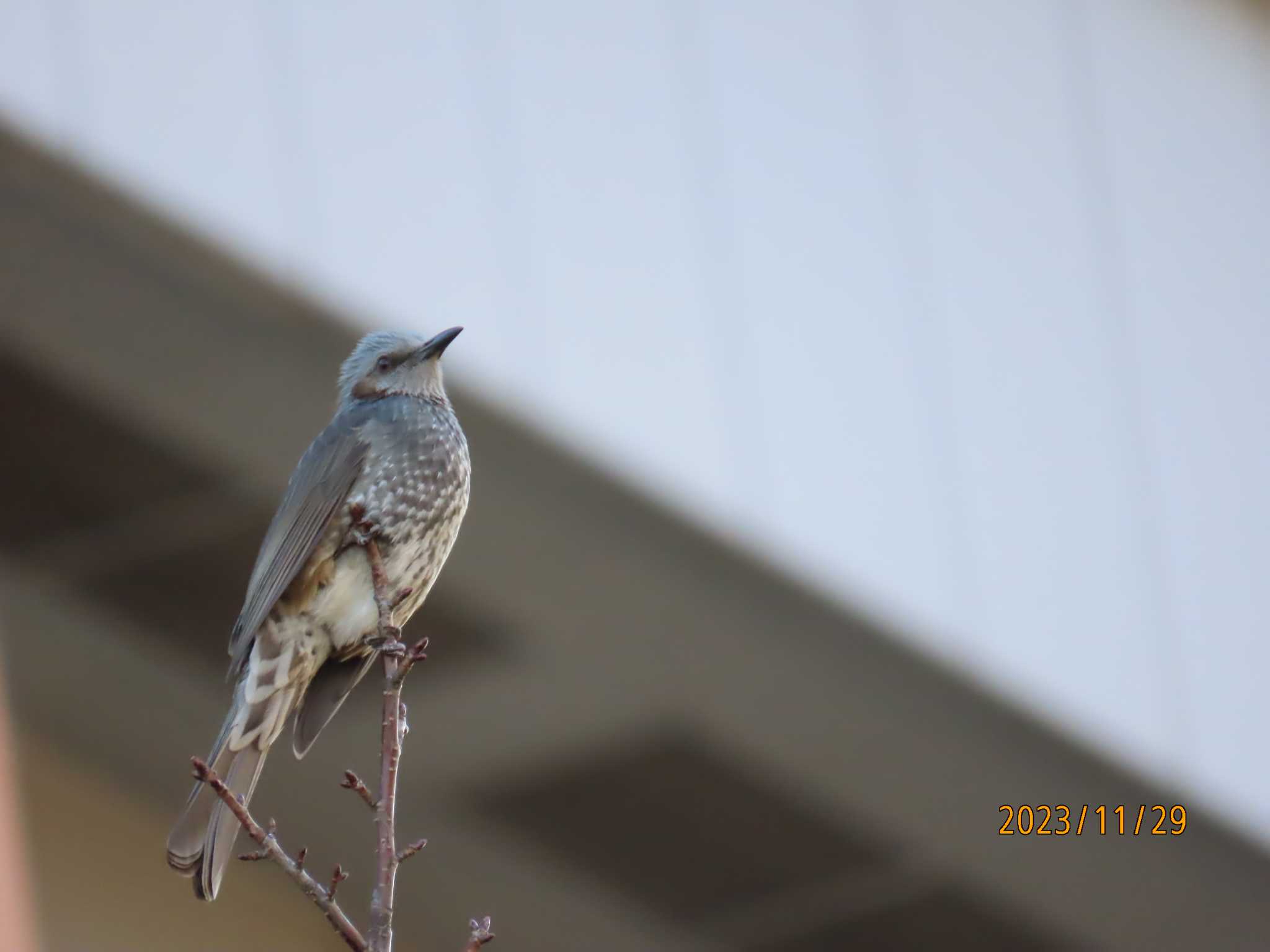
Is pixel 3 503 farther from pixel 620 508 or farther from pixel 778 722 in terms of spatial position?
pixel 778 722

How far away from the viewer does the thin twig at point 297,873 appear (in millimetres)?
2490

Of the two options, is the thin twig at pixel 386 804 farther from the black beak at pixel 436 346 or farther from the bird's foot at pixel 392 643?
the black beak at pixel 436 346

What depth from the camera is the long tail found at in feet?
12.5

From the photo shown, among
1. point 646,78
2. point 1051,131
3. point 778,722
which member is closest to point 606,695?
point 778,722

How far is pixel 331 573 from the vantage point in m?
4.41

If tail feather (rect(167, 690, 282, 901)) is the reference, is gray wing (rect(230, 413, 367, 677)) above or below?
above

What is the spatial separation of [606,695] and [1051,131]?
9.88 ft

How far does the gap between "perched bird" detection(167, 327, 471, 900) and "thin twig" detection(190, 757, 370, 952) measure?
4.40 feet

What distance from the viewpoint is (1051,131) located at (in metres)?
8.39

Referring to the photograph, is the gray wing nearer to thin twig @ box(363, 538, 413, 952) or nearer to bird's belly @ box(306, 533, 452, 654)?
bird's belly @ box(306, 533, 452, 654)
